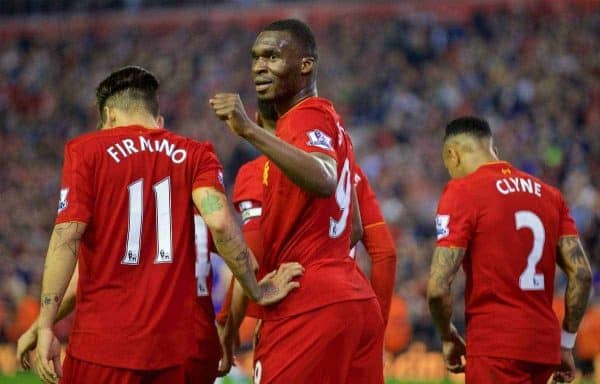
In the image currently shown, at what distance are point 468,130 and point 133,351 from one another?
2594 mm

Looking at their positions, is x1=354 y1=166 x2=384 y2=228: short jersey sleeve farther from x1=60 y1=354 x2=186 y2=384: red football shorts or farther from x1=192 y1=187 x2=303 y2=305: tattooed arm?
x1=60 y1=354 x2=186 y2=384: red football shorts

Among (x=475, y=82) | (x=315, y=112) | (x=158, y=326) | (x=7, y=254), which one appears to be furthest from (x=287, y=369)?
(x=475, y=82)

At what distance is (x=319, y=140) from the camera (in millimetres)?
4477

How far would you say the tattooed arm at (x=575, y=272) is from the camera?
19.9ft

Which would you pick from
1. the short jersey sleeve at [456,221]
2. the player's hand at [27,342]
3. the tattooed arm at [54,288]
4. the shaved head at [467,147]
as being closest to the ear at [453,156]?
the shaved head at [467,147]

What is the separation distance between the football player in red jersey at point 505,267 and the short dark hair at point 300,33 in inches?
59.5

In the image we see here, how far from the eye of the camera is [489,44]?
18781 millimetres

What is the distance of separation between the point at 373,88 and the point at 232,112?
1486 centimetres

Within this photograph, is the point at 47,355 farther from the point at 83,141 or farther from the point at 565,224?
the point at 565,224

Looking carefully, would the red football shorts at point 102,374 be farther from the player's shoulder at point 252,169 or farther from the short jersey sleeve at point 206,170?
the player's shoulder at point 252,169

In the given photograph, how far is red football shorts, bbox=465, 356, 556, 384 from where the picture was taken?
18.9ft

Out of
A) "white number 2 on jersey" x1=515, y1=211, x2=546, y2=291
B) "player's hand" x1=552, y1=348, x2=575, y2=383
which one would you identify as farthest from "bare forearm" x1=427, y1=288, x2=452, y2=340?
"player's hand" x1=552, y1=348, x2=575, y2=383

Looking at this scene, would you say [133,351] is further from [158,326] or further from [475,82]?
[475,82]

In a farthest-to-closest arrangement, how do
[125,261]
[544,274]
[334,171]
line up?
1. [544,274]
2. [125,261]
3. [334,171]
